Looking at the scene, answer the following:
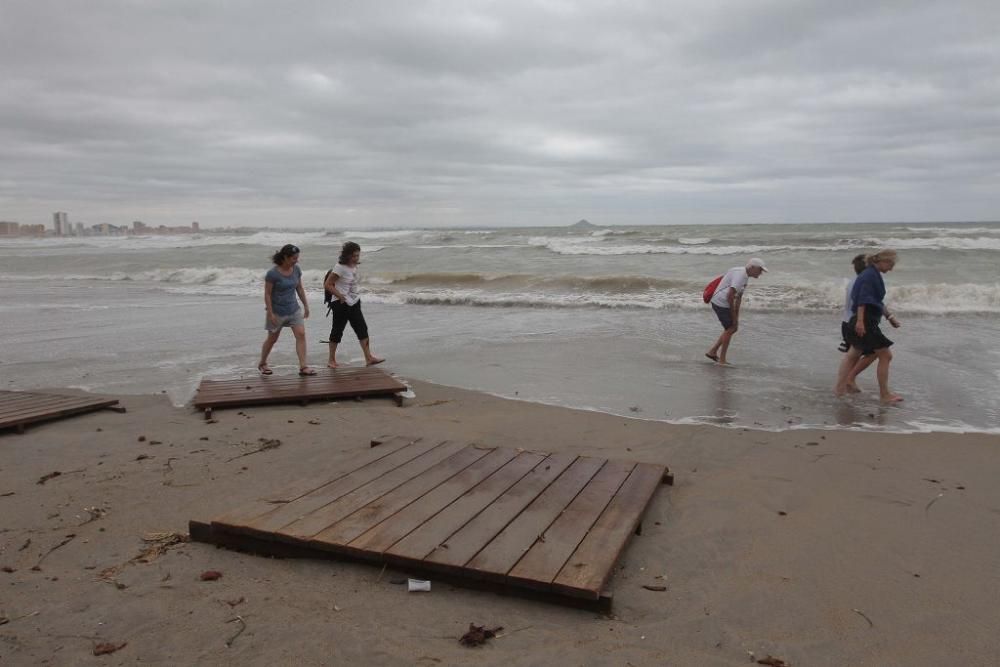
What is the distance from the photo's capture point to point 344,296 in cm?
920

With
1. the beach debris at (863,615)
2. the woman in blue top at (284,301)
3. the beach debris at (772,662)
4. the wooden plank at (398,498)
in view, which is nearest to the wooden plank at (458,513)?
the wooden plank at (398,498)

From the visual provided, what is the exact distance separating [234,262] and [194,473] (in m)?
32.1

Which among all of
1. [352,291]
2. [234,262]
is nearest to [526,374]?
[352,291]

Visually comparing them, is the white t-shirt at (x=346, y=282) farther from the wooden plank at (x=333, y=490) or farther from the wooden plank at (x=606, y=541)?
the wooden plank at (x=606, y=541)

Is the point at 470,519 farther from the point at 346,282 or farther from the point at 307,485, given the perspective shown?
the point at 346,282

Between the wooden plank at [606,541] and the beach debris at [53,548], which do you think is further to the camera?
the beach debris at [53,548]

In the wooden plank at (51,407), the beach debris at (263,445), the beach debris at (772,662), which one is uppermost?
the wooden plank at (51,407)

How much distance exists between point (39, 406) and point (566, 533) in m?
5.86

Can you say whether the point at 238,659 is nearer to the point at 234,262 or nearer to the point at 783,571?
the point at 783,571

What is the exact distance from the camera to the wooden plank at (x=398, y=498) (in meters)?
3.62

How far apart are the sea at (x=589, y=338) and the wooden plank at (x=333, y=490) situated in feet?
7.72

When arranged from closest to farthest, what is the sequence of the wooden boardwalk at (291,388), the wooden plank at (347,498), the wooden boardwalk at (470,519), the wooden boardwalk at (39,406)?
the wooden boardwalk at (470,519) → the wooden plank at (347,498) → the wooden boardwalk at (39,406) → the wooden boardwalk at (291,388)

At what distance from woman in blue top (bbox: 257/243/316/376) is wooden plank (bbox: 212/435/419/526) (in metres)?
3.47

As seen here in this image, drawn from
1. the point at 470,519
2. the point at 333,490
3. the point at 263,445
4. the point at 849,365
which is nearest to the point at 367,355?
the point at 263,445
